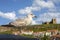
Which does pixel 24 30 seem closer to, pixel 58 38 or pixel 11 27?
pixel 11 27

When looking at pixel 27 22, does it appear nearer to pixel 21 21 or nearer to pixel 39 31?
pixel 21 21

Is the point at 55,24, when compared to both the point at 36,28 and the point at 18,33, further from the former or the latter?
the point at 18,33

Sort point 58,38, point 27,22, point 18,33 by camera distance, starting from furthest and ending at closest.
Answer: point 18,33, point 27,22, point 58,38

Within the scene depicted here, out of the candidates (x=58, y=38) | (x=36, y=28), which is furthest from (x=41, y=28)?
(x=58, y=38)

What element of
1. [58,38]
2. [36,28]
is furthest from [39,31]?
[58,38]

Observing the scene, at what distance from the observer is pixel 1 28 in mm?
37625

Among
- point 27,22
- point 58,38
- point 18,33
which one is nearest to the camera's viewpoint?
point 58,38

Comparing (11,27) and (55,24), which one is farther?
(55,24)

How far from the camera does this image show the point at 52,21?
39.3 meters

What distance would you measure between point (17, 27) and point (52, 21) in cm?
570

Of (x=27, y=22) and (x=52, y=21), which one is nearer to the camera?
(x=27, y=22)

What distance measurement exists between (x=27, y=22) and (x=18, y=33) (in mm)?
3620

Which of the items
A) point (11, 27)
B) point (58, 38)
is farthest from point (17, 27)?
point (58, 38)

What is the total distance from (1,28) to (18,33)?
2.15 metres
